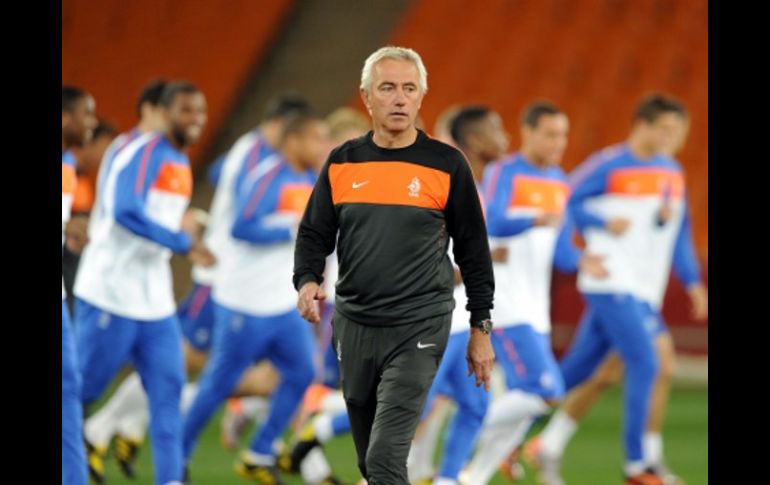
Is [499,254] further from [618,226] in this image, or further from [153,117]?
[153,117]

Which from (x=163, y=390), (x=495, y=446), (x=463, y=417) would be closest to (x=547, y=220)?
(x=463, y=417)

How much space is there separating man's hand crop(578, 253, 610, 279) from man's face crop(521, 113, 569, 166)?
0.60 m

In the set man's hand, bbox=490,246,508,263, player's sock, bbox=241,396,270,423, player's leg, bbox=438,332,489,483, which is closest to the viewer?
player's leg, bbox=438,332,489,483

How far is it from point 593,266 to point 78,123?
10.9ft

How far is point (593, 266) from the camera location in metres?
8.84

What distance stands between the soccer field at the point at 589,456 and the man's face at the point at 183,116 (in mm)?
2178

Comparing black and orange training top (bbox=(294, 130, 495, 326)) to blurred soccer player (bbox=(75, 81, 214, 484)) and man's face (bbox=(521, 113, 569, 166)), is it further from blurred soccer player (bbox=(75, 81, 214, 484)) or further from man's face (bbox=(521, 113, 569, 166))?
man's face (bbox=(521, 113, 569, 166))

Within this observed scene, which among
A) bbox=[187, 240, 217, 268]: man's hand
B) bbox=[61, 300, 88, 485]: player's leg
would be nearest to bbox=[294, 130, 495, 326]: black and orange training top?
bbox=[61, 300, 88, 485]: player's leg

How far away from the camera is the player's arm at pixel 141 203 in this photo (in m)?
7.52

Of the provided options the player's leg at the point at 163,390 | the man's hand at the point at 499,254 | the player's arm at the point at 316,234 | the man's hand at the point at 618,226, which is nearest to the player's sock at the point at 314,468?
the player's leg at the point at 163,390

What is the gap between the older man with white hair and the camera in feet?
18.4

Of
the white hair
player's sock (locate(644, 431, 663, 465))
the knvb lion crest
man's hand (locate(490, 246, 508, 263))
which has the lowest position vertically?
player's sock (locate(644, 431, 663, 465))

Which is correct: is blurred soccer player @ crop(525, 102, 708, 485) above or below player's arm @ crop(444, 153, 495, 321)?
below

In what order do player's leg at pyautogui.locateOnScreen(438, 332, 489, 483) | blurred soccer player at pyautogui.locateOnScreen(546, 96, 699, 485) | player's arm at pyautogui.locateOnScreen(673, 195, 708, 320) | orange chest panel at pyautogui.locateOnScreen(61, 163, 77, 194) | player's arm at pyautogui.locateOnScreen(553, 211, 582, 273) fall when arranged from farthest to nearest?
1. player's arm at pyautogui.locateOnScreen(673, 195, 708, 320)
2. blurred soccer player at pyautogui.locateOnScreen(546, 96, 699, 485)
3. player's arm at pyautogui.locateOnScreen(553, 211, 582, 273)
4. player's leg at pyautogui.locateOnScreen(438, 332, 489, 483)
5. orange chest panel at pyautogui.locateOnScreen(61, 163, 77, 194)
